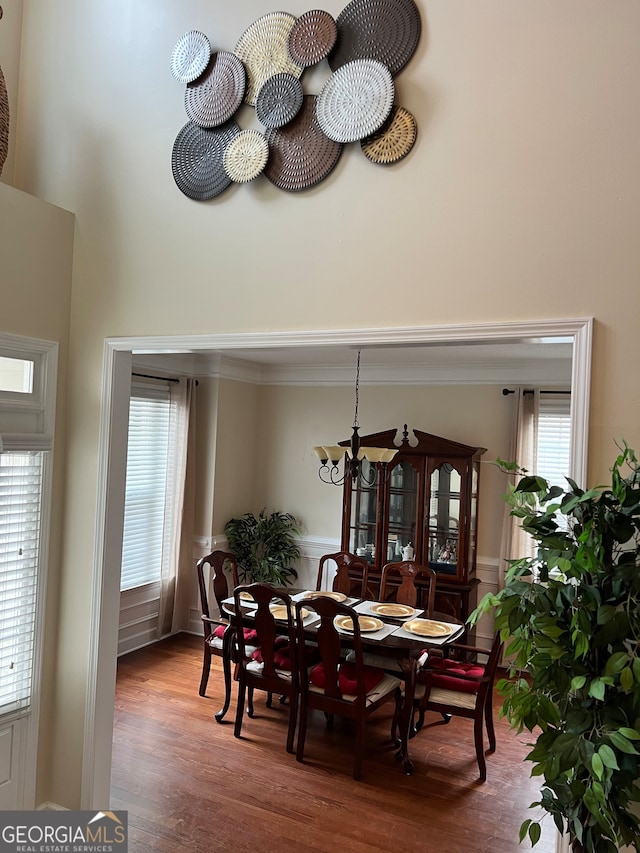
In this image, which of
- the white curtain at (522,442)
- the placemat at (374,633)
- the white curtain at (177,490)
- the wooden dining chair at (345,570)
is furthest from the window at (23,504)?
the white curtain at (522,442)

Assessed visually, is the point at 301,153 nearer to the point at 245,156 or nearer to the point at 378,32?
the point at 245,156

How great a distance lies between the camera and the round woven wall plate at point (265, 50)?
95.0 inches

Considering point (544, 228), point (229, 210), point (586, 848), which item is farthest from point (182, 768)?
point (544, 228)

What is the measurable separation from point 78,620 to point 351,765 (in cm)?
197

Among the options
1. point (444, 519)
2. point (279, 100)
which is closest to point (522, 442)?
point (444, 519)

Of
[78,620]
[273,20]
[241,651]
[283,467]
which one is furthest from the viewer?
[283,467]

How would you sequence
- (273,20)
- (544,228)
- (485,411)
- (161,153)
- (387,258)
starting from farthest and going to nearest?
(485,411) < (161,153) < (273,20) < (387,258) < (544,228)

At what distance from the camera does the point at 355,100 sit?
88.8 inches

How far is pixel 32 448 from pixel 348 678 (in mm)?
2331

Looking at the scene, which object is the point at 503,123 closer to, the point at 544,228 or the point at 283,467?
the point at 544,228

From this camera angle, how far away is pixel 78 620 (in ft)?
9.48

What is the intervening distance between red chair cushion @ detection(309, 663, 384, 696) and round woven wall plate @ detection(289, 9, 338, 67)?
3231 millimetres

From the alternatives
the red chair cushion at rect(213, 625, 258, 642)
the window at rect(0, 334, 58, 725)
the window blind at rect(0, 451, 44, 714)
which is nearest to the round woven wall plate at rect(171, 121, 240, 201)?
the window at rect(0, 334, 58, 725)

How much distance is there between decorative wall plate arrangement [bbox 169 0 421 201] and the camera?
220 cm
